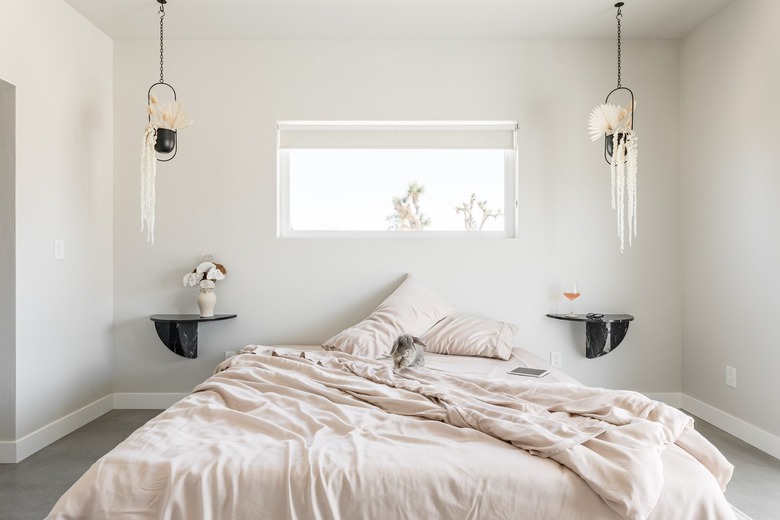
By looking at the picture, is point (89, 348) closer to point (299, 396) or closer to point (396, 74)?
point (299, 396)

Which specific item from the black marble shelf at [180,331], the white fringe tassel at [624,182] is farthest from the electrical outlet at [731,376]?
the black marble shelf at [180,331]

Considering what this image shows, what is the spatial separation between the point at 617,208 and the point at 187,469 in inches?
133

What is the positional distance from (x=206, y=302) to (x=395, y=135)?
1812 mm

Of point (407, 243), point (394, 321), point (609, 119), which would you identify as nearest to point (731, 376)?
point (609, 119)

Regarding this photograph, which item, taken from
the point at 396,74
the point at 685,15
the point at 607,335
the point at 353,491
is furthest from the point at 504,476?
the point at 685,15

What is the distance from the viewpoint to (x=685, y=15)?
140 inches

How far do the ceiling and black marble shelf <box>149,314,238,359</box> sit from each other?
2005mm

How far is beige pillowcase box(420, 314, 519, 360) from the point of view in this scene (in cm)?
336

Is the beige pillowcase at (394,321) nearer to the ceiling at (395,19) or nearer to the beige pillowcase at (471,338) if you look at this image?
the beige pillowcase at (471,338)

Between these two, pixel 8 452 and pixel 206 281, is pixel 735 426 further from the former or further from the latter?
pixel 8 452

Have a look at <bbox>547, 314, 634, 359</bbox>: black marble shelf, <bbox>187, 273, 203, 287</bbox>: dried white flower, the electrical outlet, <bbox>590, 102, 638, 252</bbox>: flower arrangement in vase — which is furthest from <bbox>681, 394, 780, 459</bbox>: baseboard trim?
<bbox>187, 273, 203, 287</bbox>: dried white flower

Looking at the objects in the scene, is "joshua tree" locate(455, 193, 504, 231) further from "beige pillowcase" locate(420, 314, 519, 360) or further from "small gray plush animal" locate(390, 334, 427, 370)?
"small gray plush animal" locate(390, 334, 427, 370)

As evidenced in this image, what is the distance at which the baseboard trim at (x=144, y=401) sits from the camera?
154 inches

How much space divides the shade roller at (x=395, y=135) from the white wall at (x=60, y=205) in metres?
1.30
